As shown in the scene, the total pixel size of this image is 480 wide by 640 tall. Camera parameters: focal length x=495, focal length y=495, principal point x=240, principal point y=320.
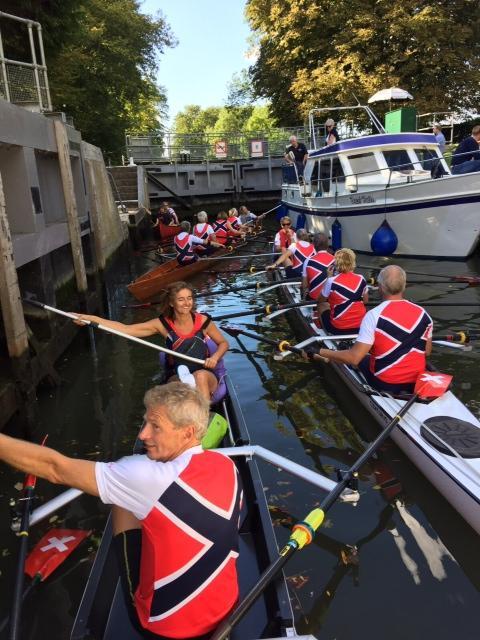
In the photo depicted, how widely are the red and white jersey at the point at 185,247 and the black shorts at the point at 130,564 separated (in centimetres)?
1111

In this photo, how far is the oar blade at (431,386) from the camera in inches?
186

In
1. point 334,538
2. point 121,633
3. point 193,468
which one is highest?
point 193,468

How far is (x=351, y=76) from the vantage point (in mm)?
24656

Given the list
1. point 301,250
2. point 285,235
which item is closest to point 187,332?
point 301,250

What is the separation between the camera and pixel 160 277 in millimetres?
11547

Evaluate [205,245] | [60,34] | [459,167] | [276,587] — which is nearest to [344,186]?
[459,167]

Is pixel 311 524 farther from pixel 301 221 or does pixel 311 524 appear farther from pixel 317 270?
pixel 301 221

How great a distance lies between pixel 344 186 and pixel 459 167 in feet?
10.8

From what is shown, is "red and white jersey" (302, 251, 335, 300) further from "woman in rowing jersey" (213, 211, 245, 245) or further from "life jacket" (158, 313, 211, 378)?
"woman in rowing jersey" (213, 211, 245, 245)

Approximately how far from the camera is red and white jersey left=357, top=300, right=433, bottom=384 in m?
4.68

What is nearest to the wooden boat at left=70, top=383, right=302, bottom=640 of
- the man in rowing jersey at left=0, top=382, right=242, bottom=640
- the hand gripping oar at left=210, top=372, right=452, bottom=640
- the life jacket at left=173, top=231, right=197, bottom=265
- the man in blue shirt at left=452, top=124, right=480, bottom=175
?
the hand gripping oar at left=210, top=372, right=452, bottom=640

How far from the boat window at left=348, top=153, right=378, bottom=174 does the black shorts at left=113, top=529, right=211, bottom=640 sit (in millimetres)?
13814

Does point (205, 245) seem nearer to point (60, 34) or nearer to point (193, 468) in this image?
point (60, 34)

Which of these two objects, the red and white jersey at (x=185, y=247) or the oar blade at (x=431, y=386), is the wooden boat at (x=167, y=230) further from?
the oar blade at (x=431, y=386)
